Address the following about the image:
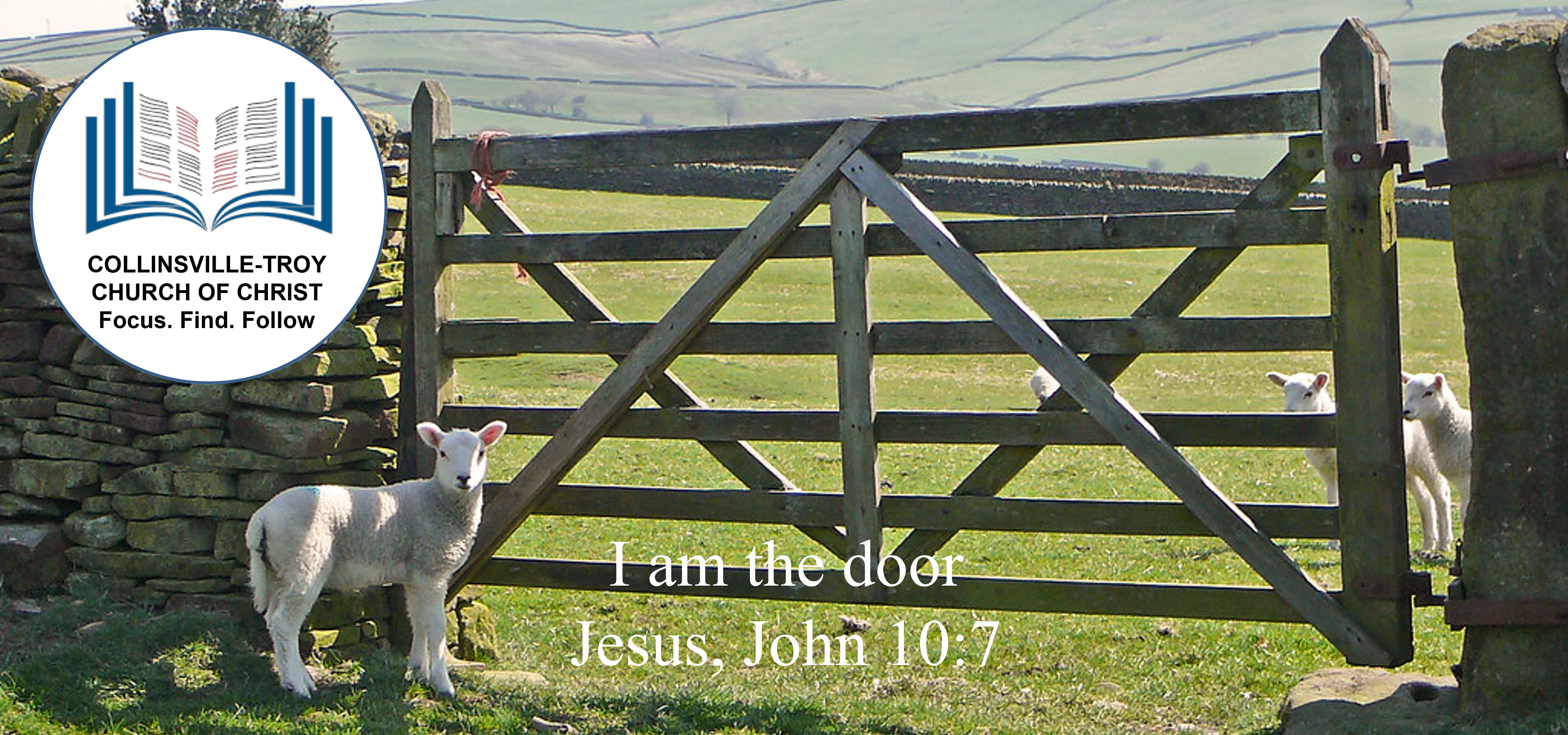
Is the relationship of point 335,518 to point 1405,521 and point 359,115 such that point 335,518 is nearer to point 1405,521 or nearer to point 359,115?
point 359,115

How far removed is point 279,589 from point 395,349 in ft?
5.99

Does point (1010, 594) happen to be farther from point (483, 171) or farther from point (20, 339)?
point (20, 339)

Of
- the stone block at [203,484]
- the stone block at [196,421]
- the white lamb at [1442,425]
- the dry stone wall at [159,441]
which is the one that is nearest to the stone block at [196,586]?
the dry stone wall at [159,441]

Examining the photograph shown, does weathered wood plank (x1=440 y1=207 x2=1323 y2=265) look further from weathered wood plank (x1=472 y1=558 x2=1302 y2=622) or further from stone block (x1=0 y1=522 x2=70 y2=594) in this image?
stone block (x1=0 y1=522 x2=70 y2=594)

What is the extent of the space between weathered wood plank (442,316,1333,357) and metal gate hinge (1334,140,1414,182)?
676mm

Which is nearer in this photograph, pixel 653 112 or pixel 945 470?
pixel 945 470

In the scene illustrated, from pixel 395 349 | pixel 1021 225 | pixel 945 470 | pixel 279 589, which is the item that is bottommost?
pixel 945 470

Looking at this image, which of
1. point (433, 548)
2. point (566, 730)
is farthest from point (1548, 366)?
point (433, 548)

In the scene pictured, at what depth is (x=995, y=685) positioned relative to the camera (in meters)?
8.27

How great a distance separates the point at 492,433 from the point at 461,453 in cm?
21

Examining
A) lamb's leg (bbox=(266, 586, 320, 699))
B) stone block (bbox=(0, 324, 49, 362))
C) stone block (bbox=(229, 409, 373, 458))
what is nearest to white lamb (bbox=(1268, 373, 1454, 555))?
stone block (bbox=(229, 409, 373, 458))

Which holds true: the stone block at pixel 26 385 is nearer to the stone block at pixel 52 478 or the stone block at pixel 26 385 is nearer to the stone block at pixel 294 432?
the stone block at pixel 52 478

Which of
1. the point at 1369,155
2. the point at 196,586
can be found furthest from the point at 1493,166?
the point at 196,586

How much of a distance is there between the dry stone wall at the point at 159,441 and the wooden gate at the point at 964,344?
0.33 metres
